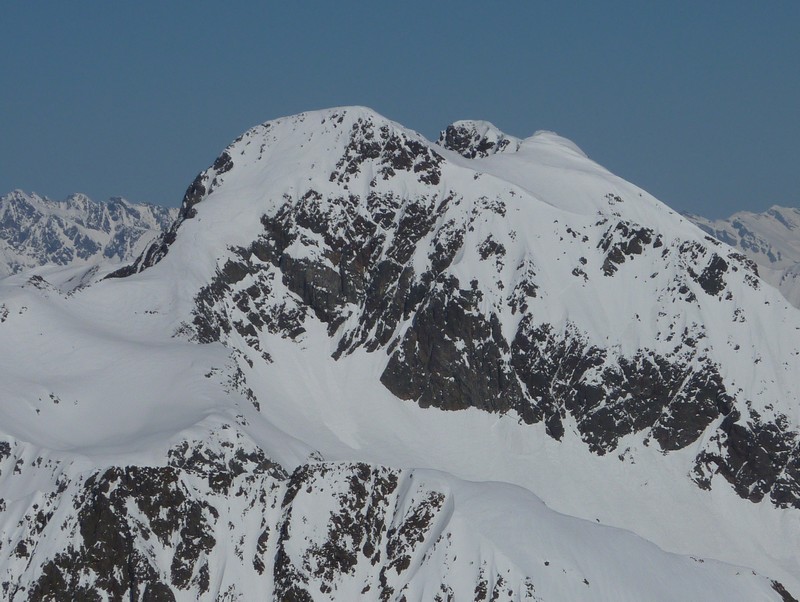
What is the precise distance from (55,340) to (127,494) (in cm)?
5444

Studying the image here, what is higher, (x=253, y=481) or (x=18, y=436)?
(x=253, y=481)

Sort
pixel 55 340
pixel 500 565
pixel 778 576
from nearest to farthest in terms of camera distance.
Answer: pixel 500 565, pixel 55 340, pixel 778 576

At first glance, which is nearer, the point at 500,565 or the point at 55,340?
the point at 500,565

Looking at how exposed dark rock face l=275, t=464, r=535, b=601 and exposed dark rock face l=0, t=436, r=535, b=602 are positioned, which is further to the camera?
exposed dark rock face l=0, t=436, r=535, b=602

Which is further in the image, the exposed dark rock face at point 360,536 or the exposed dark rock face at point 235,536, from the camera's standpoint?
the exposed dark rock face at point 235,536

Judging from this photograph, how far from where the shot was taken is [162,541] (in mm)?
128250

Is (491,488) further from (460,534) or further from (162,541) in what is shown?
(162,541)

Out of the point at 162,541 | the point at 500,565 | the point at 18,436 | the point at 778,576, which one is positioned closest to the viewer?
the point at 500,565

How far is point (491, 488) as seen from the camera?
131 metres

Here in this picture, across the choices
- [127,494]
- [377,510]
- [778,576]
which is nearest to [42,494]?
[127,494]

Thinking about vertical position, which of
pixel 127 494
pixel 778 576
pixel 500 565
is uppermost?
pixel 500 565

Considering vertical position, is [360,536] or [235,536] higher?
[360,536]

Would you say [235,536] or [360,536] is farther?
[235,536]

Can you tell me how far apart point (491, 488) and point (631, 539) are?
13.9 metres
